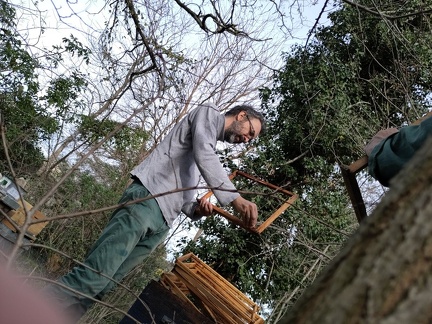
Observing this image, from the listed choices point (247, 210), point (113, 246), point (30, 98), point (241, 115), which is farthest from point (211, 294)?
point (30, 98)

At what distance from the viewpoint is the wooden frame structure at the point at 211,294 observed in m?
3.61

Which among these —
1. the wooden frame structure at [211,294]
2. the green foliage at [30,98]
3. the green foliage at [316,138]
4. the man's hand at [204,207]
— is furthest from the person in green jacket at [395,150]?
the green foliage at [30,98]

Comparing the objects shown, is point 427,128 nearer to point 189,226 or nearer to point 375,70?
point 189,226

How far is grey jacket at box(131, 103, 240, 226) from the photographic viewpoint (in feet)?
9.61

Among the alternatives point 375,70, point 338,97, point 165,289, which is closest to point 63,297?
point 165,289

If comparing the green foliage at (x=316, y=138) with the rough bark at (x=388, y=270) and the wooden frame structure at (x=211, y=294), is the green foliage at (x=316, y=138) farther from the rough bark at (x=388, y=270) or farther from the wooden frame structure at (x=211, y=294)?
the rough bark at (x=388, y=270)

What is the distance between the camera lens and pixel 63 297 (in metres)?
2.58

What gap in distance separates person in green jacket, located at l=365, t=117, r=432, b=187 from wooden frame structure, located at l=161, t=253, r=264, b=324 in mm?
2121

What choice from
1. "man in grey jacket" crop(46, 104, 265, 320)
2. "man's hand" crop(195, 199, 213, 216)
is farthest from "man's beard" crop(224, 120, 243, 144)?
"man's hand" crop(195, 199, 213, 216)

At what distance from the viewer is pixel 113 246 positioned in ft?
8.97

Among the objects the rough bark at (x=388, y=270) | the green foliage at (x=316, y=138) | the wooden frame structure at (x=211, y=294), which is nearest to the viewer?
the rough bark at (x=388, y=270)

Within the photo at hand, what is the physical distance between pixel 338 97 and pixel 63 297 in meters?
6.44

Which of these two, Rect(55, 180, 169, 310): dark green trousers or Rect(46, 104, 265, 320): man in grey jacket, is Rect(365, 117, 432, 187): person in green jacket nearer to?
Rect(46, 104, 265, 320): man in grey jacket

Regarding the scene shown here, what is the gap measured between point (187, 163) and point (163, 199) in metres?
0.35
